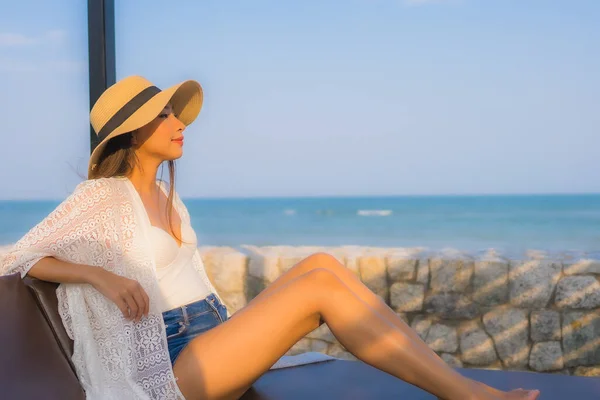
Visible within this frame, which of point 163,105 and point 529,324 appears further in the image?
point 529,324

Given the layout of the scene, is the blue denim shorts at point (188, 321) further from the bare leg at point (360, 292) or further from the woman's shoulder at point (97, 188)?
the woman's shoulder at point (97, 188)

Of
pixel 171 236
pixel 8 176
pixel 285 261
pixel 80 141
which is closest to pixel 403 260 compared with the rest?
pixel 285 261

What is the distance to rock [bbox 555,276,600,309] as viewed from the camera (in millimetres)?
4676

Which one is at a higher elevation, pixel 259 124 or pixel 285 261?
pixel 259 124

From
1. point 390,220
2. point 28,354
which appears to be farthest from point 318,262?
point 390,220

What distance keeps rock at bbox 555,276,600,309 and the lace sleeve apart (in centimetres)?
348

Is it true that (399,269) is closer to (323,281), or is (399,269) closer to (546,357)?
(546,357)

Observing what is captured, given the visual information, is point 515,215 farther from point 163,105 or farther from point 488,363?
point 163,105

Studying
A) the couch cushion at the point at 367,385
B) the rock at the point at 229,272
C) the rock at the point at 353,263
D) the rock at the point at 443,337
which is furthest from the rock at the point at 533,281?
the couch cushion at the point at 367,385

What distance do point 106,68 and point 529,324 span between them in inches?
131

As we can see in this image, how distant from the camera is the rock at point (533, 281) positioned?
4.70 metres

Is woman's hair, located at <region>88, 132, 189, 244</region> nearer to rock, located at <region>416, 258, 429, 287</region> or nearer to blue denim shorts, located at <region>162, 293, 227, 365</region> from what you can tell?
blue denim shorts, located at <region>162, 293, 227, 365</region>

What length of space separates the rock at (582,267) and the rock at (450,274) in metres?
0.62

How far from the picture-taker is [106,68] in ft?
9.91
